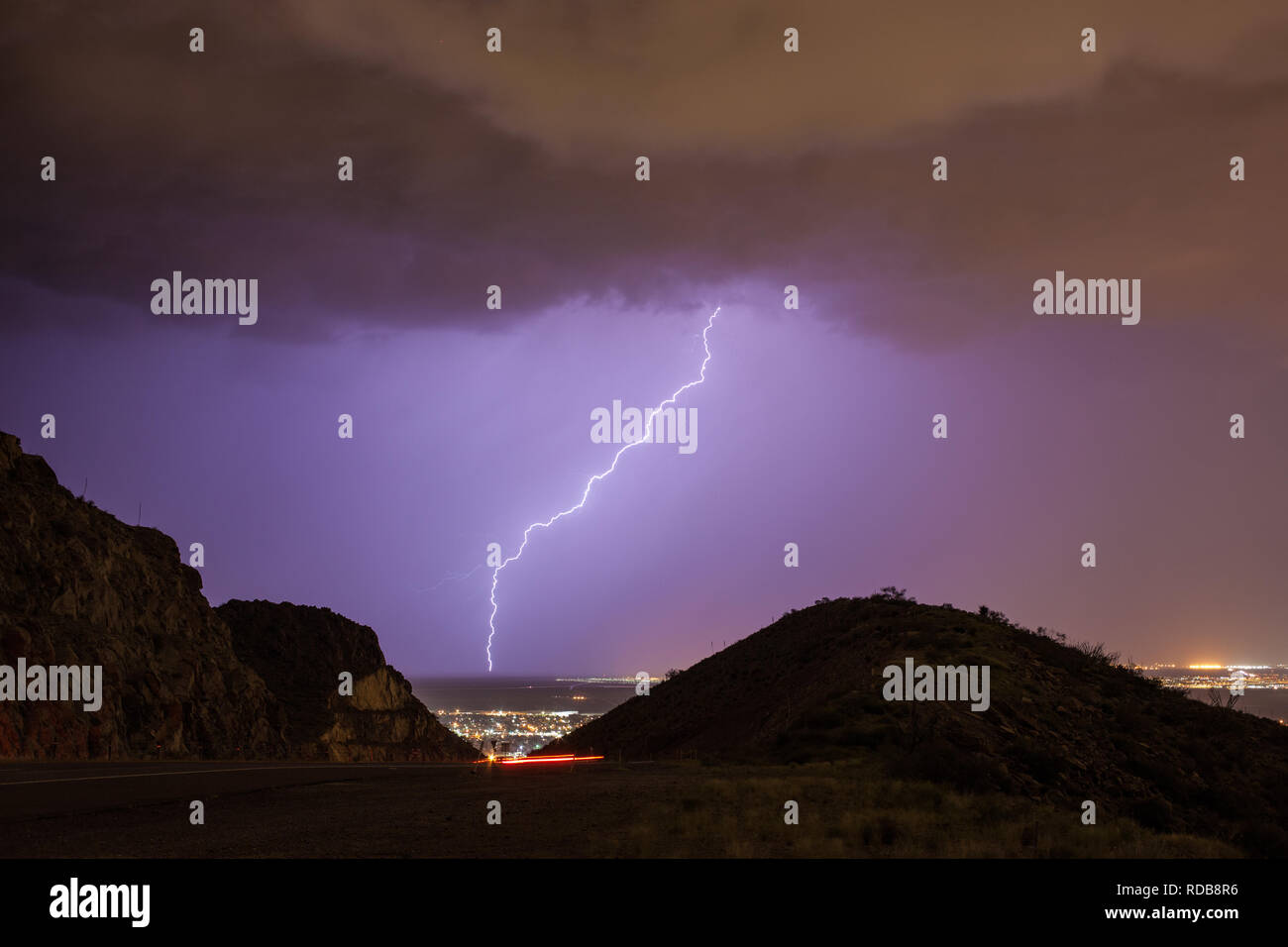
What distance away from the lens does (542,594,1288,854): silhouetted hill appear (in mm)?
27391

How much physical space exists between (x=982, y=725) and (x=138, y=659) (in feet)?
165

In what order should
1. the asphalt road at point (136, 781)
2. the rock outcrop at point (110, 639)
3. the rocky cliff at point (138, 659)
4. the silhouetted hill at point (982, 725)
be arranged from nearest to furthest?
the asphalt road at point (136, 781) < the silhouetted hill at point (982, 725) < the rock outcrop at point (110, 639) < the rocky cliff at point (138, 659)

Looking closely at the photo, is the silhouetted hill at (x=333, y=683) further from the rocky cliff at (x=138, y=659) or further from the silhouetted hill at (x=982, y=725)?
the silhouetted hill at (x=982, y=725)

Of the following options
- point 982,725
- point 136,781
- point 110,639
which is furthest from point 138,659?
point 982,725

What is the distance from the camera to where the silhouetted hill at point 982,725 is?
89.9ft

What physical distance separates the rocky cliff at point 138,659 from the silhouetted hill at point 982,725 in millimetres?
24211

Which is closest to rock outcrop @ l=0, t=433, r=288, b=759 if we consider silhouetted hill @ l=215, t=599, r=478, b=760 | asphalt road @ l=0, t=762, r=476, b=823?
silhouetted hill @ l=215, t=599, r=478, b=760

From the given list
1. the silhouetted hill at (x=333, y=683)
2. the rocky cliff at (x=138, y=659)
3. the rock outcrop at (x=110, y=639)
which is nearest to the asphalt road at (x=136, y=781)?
the rock outcrop at (x=110, y=639)

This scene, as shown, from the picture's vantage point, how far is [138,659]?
59.9 meters

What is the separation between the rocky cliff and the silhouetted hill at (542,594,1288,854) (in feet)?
79.4

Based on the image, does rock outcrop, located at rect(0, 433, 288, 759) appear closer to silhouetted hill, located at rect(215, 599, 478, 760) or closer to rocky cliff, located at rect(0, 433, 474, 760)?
rocky cliff, located at rect(0, 433, 474, 760)
